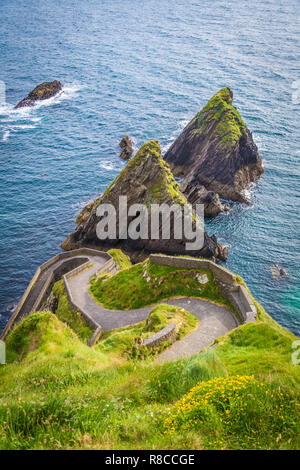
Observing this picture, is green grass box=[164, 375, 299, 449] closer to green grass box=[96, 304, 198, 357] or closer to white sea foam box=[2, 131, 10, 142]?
green grass box=[96, 304, 198, 357]

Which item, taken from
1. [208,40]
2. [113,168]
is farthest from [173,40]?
[113,168]

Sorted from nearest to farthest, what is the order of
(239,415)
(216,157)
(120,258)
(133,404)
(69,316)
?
1. (239,415)
2. (133,404)
3. (69,316)
4. (120,258)
5. (216,157)

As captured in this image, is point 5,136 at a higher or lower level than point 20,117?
lower

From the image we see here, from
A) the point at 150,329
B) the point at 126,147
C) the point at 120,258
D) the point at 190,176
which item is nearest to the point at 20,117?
the point at 126,147

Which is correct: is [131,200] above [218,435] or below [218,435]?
below

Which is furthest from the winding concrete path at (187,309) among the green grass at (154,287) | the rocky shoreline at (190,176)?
the rocky shoreline at (190,176)

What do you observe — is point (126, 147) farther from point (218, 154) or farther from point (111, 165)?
point (218, 154)

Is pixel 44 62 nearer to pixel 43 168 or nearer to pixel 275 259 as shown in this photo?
pixel 43 168
